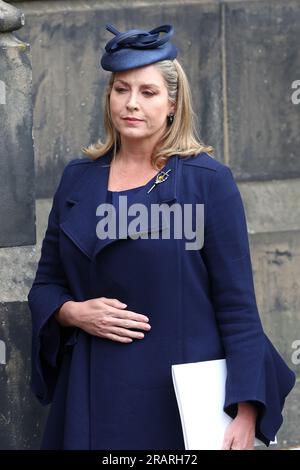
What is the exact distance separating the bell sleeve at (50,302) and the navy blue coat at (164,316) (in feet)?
0.09

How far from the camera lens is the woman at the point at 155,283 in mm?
4090

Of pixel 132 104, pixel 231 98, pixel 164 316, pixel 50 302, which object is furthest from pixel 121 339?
pixel 231 98

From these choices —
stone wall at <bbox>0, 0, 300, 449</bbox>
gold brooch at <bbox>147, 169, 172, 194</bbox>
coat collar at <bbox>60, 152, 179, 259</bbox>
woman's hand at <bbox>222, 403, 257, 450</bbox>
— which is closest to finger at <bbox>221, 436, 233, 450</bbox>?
woman's hand at <bbox>222, 403, 257, 450</bbox>

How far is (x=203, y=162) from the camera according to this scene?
13.6ft

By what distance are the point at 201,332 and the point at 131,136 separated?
2.11 ft

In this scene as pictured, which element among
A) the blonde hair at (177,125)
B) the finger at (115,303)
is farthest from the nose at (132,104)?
the finger at (115,303)

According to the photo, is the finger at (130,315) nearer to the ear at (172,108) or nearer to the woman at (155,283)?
the woman at (155,283)

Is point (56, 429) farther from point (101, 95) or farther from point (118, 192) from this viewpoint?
point (101, 95)

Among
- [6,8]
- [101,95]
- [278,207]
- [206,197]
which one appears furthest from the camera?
[278,207]

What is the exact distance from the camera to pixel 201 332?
4.14m

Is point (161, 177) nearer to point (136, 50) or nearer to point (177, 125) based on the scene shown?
point (177, 125)

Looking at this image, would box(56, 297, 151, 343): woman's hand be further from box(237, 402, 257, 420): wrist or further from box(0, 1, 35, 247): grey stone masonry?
box(0, 1, 35, 247): grey stone masonry

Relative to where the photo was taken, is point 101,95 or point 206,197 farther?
point 101,95

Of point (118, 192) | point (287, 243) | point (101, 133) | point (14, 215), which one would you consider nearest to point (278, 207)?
point (287, 243)
